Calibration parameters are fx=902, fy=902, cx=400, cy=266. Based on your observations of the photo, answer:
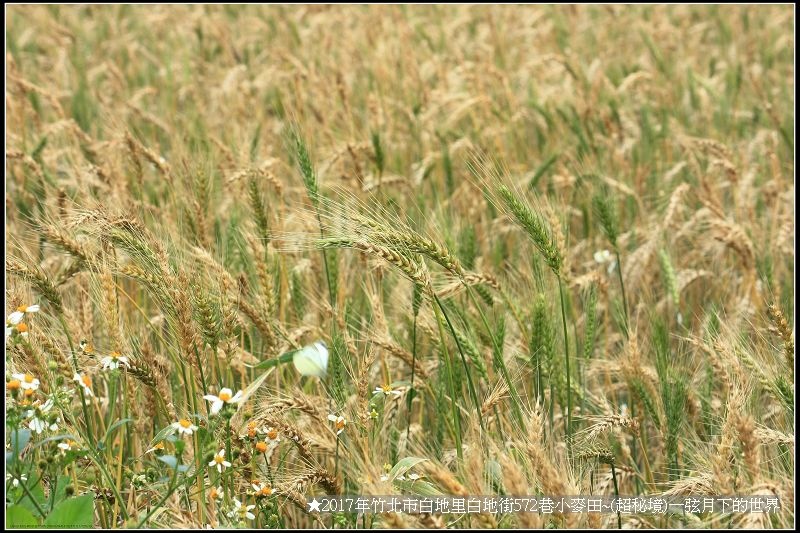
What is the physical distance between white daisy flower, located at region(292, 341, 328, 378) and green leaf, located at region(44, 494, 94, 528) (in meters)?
0.63

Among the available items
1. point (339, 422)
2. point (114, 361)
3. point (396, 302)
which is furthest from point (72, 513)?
point (396, 302)

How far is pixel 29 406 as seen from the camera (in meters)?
2.07

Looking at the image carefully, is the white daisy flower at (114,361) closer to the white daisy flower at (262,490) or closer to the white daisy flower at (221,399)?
the white daisy flower at (221,399)

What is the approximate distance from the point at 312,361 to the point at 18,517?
80cm

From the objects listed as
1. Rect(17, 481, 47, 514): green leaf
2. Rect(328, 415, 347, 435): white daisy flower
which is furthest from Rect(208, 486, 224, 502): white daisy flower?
Rect(17, 481, 47, 514): green leaf

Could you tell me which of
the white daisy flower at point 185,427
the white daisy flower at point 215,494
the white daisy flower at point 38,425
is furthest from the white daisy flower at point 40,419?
the white daisy flower at point 215,494

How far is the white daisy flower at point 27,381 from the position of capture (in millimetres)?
2086

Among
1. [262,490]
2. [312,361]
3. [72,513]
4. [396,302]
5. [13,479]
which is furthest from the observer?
[396,302]

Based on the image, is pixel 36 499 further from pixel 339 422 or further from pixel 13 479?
pixel 339 422

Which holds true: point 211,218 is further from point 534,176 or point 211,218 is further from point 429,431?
point 534,176

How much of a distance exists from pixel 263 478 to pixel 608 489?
1121 millimetres

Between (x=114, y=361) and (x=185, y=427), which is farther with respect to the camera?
(x=114, y=361)

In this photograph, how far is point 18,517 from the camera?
2023mm

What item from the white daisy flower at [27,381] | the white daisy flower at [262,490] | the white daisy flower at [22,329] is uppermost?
the white daisy flower at [22,329]
